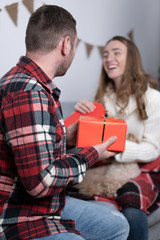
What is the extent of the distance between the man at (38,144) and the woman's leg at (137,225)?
1.53 ft

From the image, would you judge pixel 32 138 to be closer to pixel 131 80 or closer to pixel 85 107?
pixel 85 107

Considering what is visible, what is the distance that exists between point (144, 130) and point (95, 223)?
2.66 feet

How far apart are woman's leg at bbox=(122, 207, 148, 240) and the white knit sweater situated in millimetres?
348

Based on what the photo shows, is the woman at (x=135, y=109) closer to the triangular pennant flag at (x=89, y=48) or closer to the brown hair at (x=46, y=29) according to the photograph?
the triangular pennant flag at (x=89, y=48)

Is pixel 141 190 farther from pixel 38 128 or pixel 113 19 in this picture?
pixel 113 19

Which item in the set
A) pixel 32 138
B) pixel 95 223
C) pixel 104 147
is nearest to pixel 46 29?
pixel 32 138

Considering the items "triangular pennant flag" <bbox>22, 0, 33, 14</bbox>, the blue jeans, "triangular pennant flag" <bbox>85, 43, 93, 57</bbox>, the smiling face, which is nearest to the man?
the blue jeans

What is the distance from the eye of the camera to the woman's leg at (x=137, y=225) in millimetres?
1384

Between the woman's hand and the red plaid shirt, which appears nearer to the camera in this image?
the red plaid shirt

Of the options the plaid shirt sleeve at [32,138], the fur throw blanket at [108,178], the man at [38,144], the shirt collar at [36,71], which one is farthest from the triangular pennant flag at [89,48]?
the plaid shirt sleeve at [32,138]

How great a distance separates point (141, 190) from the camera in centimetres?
155

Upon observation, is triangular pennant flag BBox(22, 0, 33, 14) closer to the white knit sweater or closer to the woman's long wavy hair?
the woman's long wavy hair

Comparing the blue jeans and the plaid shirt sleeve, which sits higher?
the plaid shirt sleeve

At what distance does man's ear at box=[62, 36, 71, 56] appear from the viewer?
40.6 inches
